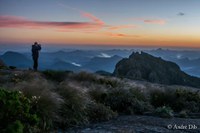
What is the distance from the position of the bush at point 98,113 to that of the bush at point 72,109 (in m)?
0.29

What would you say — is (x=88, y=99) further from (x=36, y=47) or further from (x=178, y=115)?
(x=36, y=47)

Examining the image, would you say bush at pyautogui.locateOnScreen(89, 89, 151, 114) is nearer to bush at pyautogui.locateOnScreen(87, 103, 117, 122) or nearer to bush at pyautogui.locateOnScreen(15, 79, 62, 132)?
bush at pyautogui.locateOnScreen(87, 103, 117, 122)

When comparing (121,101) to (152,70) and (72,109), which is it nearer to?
(72,109)

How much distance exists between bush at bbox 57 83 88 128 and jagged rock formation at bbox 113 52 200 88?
166ft

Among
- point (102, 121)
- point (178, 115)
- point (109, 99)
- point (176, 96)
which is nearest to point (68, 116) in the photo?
point (102, 121)

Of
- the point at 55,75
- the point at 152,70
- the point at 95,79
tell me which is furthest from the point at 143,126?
the point at 152,70

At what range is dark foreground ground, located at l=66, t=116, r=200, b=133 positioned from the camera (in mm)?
10430

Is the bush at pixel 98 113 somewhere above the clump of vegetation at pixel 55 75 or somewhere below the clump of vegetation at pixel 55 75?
below

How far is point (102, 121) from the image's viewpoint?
11891mm

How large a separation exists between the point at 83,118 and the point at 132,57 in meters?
67.4

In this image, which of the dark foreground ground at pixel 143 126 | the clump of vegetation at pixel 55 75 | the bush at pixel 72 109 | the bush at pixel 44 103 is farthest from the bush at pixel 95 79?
the bush at pixel 44 103

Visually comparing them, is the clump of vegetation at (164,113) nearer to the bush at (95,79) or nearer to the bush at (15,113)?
the bush at (95,79)

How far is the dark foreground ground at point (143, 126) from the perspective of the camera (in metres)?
10.4

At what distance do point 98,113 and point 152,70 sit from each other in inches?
2329
